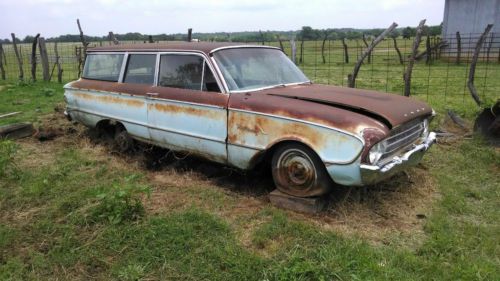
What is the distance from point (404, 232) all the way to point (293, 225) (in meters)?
1.03

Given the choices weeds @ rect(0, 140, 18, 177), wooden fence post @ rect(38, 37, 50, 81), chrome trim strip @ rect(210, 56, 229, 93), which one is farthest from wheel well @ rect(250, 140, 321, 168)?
wooden fence post @ rect(38, 37, 50, 81)

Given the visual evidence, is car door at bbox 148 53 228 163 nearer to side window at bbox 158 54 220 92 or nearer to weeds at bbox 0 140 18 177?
side window at bbox 158 54 220 92

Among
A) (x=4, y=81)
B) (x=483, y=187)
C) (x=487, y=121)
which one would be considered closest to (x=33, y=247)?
(x=483, y=187)

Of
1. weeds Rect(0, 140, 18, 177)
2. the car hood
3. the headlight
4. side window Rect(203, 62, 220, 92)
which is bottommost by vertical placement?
weeds Rect(0, 140, 18, 177)

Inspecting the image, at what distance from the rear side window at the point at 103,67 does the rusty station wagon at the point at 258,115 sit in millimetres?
28

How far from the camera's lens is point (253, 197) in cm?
498

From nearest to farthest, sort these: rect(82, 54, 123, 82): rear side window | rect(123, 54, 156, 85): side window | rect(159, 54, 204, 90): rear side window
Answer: rect(159, 54, 204, 90): rear side window → rect(123, 54, 156, 85): side window → rect(82, 54, 123, 82): rear side window

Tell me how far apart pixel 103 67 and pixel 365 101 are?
165 inches

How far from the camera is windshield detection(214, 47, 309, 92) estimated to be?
5.13m

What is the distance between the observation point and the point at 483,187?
202 inches

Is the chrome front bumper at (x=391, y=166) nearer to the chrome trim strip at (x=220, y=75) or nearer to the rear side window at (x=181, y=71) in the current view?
the chrome trim strip at (x=220, y=75)

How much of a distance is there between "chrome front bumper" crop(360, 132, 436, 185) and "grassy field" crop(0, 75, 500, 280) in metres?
0.46

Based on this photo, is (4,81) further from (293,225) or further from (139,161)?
(293,225)

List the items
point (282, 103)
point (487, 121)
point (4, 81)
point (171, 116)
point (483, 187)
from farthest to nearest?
point (4, 81), point (487, 121), point (171, 116), point (483, 187), point (282, 103)
